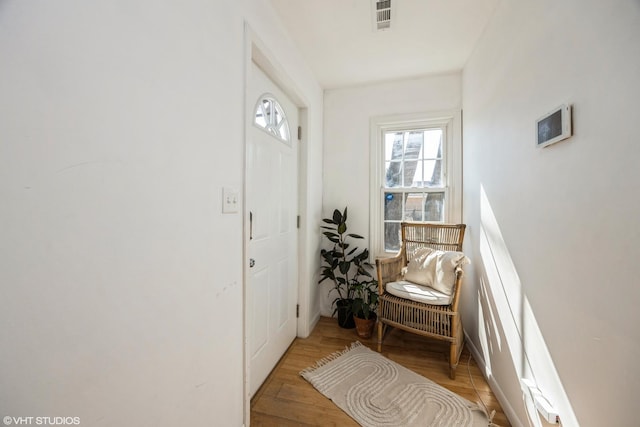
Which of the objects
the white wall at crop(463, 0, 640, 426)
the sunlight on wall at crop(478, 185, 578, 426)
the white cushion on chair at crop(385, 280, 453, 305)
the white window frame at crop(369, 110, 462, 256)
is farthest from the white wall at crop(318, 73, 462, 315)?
the sunlight on wall at crop(478, 185, 578, 426)

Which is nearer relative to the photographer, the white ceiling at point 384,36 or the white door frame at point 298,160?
the white door frame at point 298,160

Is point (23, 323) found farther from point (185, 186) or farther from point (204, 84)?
point (204, 84)

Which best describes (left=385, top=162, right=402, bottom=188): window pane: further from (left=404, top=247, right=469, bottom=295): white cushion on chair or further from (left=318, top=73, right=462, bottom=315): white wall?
(left=404, top=247, right=469, bottom=295): white cushion on chair

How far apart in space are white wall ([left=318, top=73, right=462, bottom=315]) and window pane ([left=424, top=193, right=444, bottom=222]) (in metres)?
0.61

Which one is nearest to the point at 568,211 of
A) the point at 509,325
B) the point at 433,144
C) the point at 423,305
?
the point at 509,325

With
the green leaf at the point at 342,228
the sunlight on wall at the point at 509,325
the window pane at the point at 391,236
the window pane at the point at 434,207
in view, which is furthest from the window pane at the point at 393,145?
the sunlight on wall at the point at 509,325

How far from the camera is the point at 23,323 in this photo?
516mm

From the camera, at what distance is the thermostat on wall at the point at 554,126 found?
3.19 feet

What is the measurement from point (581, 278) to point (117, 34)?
1681 millimetres

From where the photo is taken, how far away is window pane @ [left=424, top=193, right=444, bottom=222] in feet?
8.38

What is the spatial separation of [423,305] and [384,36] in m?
2.05

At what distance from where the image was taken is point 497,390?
157 cm

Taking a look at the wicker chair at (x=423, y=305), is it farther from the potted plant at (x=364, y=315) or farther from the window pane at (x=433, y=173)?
the window pane at (x=433, y=173)

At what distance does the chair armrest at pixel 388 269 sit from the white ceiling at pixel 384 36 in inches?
68.7
